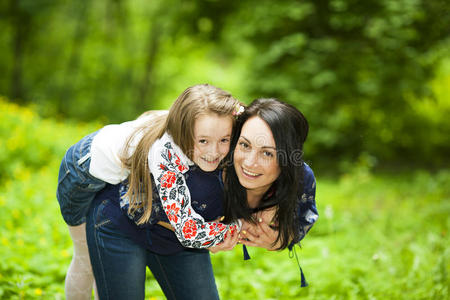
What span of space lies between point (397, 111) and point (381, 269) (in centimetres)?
537

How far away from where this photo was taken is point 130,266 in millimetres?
1816

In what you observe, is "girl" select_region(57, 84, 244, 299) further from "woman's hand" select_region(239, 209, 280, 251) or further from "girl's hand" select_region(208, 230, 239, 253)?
"woman's hand" select_region(239, 209, 280, 251)

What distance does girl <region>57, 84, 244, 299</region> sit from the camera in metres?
1.69

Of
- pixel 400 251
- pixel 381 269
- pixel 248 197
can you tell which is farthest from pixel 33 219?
pixel 400 251

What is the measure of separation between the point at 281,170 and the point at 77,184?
1037mm

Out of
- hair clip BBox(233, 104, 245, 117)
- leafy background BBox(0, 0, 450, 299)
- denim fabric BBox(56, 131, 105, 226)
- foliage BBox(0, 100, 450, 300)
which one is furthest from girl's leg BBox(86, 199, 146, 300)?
leafy background BBox(0, 0, 450, 299)

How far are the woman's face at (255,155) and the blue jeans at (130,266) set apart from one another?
1.75ft

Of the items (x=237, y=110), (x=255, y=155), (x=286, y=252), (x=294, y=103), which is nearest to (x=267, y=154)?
(x=255, y=155)

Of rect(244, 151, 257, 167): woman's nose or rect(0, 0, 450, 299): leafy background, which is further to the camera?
rect(0, 0, 450, 299): leafy background

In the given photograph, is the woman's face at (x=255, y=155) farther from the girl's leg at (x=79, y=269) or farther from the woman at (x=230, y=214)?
the girl's leg at (x=79, y=269)

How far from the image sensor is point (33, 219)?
388 cm

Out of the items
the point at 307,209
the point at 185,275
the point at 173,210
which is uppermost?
the point at 173,210

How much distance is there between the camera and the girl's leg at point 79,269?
2.10 metres

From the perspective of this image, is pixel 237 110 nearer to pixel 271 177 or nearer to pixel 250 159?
pixel 250 159
